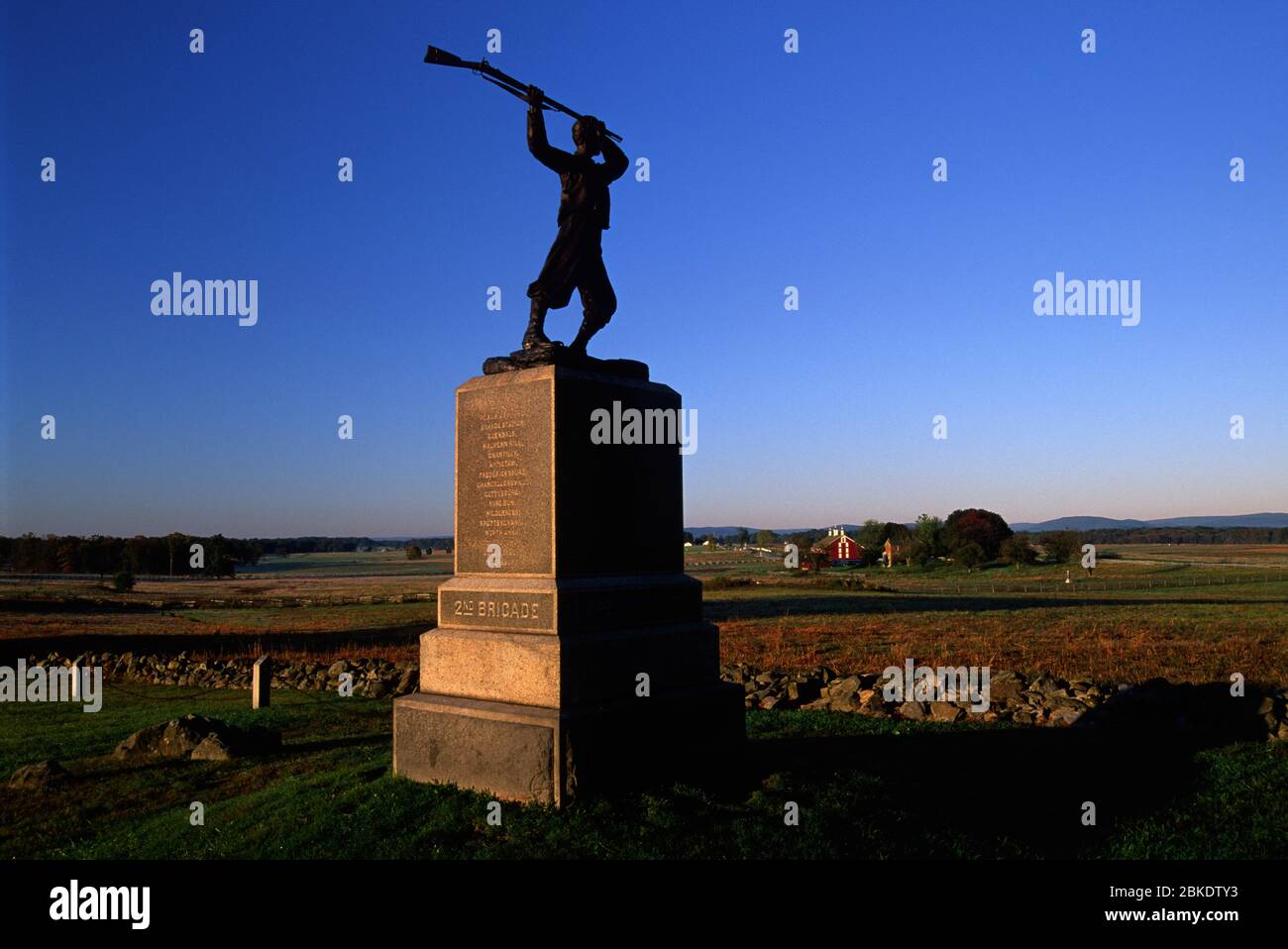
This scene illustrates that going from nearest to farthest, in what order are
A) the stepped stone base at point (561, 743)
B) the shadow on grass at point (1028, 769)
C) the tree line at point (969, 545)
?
the shadow on grass at point (1028, 769)
the stepped stone base at point (561, 743)
the tree line at point (969, 545)

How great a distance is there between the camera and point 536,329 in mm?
9094

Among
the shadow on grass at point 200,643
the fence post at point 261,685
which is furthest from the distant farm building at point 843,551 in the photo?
the fence post at point 261,685

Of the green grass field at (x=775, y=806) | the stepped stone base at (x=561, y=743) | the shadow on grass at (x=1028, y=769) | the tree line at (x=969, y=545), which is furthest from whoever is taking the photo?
the tree line at (x=969, y=545)

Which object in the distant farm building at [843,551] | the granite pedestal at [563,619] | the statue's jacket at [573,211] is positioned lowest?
the distant farm building at [843,551]

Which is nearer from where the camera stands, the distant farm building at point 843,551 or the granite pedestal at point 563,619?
the granite pedestal at point 563,619

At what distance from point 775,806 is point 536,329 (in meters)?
4.88

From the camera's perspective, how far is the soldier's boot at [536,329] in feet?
29.4

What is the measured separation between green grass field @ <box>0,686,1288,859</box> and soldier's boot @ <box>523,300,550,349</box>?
4131 millimetres

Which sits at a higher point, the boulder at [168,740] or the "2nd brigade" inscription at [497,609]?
the "2nd brigade" inscription at [497,609]

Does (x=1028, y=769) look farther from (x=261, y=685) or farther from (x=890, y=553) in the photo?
(x=890, y=553)

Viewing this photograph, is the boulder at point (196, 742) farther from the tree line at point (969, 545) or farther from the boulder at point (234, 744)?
the tree line at point (969, 545)

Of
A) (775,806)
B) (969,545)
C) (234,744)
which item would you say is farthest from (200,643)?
(969,545)

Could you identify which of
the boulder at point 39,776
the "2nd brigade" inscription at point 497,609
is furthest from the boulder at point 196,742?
the "2nd brigade" inscription at point 497,609
